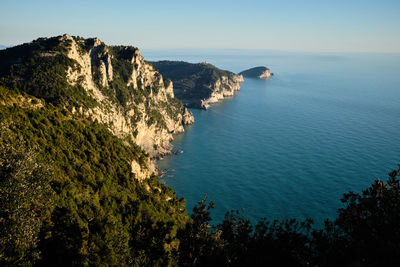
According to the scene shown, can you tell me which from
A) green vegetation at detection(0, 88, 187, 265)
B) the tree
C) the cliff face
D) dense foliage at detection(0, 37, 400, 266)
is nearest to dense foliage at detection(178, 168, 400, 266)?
dense foliage at detection(0, 37, 400, 266)

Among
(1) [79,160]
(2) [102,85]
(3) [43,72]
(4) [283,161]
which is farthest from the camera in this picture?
(2) [102,85]

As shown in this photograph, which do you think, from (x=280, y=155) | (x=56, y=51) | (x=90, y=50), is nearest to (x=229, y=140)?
(x=280, y=155)

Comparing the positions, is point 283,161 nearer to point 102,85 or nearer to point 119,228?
point 102,85

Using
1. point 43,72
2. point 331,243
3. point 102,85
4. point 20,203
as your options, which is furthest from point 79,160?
point 102,85

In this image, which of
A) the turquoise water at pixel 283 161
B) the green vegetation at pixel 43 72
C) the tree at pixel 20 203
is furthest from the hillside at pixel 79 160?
the turquoise water at pixel 283 161

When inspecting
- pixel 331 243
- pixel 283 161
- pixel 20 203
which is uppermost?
pixel 20 203

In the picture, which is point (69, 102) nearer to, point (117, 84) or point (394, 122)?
point (117, 84)

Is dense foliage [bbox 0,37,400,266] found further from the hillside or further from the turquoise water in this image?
the turquoise water

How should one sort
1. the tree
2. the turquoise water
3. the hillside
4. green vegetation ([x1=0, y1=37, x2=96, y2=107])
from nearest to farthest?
the tree → the hillside → green vegetation ([x1=0, y1=37, x2=96, y2=107]) → the turquoise water
